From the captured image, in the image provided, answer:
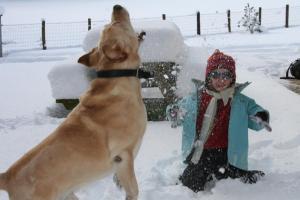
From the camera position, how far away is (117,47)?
286 centimetres

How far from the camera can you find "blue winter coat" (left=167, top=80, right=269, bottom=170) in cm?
356

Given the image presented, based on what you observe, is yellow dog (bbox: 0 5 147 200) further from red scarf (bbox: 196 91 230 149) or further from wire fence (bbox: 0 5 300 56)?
wire fence (bbox: 0 5 300 56)

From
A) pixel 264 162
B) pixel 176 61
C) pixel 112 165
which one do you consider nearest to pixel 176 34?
pixel 176 61

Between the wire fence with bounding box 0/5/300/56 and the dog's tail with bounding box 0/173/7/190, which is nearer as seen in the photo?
the dog's tail with bounding box 0/173/7/190

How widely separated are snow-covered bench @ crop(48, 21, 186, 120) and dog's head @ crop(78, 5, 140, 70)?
7.85 ft

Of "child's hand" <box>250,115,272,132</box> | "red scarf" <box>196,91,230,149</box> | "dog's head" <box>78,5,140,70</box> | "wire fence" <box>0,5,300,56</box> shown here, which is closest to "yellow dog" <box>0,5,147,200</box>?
"dog's head" <box>78,5,140,70</box>

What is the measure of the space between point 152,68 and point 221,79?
6.89 ft

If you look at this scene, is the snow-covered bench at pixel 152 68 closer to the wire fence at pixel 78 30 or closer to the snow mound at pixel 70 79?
the snow mound at pixel 70 79

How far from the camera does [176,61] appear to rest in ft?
18.2

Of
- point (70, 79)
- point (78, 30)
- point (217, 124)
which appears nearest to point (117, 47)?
point (217, 124)

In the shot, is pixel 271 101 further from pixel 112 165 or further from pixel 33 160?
pixel 33 160

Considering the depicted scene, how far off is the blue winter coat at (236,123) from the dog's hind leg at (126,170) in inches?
34.2

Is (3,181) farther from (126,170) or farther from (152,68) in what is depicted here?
(152,68)

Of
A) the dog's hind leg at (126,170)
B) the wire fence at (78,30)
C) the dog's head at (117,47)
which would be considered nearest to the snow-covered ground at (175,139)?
the dog's hind leg at (126,170)
